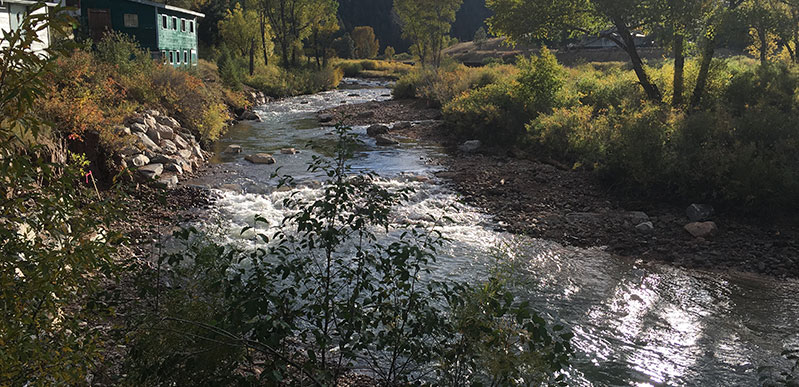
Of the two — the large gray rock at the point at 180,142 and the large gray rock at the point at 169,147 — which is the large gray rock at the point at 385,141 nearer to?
the large gray rock at the point at 180,142

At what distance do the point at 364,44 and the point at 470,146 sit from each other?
86.5 metres

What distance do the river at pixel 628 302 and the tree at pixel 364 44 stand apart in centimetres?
8994

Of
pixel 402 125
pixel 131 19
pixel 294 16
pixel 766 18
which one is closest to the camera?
pixel 766 18

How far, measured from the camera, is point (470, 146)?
20.9 metres

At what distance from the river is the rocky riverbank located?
485mm

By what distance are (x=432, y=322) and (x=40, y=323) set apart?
7.73 ft

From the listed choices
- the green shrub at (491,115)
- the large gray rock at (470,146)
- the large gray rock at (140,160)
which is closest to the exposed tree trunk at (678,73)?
the green shrub at (491,115)

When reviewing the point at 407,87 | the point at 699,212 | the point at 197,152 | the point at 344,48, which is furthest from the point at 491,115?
the point at 344,48

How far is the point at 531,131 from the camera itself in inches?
770

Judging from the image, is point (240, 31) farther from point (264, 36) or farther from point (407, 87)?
point (407, 87)

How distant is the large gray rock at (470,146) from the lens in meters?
20.7

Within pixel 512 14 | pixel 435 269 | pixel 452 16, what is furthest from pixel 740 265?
pixel 452 16

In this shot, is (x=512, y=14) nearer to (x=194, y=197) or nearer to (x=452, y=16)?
(x=194, y=197)

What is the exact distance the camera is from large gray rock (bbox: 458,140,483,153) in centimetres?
2066
